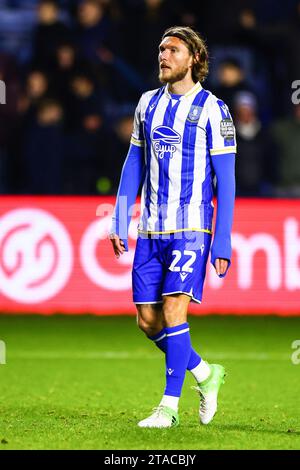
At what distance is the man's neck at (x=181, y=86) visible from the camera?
20.5 feet

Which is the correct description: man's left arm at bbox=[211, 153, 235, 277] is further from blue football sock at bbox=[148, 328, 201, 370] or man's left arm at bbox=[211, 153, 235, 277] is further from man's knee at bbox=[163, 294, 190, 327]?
blue football sock at bbox=[148, 328, 201, 370]

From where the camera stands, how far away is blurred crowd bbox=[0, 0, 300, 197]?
494 inches

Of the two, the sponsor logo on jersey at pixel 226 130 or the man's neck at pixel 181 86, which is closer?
the sponsor logo on jersey at pixel 226 130

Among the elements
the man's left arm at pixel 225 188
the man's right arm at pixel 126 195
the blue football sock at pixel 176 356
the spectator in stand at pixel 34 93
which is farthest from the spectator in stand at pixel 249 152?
the blue football sock at pixel 176 356

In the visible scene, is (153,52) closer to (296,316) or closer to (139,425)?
(296,316)

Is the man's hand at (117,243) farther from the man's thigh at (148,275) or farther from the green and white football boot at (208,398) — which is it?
the green and white football boot at (208,398)

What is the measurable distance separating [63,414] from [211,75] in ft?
26.3

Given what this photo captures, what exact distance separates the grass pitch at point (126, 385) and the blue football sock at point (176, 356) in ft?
0.71

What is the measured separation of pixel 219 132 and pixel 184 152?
0.67 feet

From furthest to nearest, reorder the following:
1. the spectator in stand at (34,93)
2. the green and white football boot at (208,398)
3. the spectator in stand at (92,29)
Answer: the spectator in stand at (92,29)
the spectator in stand at (34,93)
the green and white football boot at (208,398)

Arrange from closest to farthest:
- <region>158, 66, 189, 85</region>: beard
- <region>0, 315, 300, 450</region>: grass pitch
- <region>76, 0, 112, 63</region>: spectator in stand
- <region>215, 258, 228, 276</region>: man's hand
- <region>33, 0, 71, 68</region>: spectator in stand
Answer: <region>0, 315, 300, 450</region>: grass pitch
<region>215, 258, 228, 276</region>: man's hand
<region>158, 66, 189, 85</region>: beard
<region>33, 0, 71, 68</region>: spectator in stand
<region>76, 0, 112, 63</region>: spectator in stand

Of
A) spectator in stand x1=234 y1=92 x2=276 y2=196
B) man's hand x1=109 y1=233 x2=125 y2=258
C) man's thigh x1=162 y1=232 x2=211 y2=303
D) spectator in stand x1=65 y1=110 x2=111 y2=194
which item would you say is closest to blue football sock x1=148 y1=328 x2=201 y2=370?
man's thigh x1=162 y1=232 x2=211 y2=303

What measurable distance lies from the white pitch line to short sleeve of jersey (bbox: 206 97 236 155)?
3528 mm

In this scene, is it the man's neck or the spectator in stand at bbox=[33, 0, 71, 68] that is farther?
the spectator in stand at bbox=[33, 0, 71, 68]
